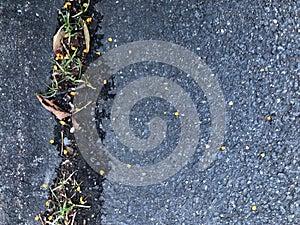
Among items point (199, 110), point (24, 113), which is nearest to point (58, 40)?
point (24, 113)

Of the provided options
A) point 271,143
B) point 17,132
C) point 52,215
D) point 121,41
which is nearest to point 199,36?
point 121,41

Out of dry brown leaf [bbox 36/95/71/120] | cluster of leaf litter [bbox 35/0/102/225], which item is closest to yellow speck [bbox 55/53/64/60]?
cluster of leaf litter [bbox 35/0/102/225]

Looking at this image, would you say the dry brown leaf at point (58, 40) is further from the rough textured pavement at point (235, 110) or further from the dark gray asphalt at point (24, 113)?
the rough textured pavement at point (235, 110)

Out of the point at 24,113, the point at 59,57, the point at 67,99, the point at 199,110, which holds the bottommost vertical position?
the point at 24,113

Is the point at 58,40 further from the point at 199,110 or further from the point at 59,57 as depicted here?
the point at 199,110

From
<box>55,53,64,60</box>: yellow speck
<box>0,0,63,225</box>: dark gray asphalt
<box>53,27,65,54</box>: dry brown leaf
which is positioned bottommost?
<box>0,0,63,225</box>: dark gray asphalt

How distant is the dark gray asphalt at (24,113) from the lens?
7.28 ft

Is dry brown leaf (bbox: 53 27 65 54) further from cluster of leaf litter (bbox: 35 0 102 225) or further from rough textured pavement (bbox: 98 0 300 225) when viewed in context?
rough textured pavement (bbox: 98 0 300 225)

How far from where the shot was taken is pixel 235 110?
88.9 inches

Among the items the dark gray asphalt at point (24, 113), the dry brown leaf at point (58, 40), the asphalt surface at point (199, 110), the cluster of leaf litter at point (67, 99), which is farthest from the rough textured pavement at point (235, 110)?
the dark gray asphalt at point (24, 113)

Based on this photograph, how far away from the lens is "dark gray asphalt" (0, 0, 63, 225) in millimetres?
2219

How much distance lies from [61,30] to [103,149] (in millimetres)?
728

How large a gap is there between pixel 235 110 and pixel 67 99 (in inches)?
38.5

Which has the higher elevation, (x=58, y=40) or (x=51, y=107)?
(x=58, y=40)
